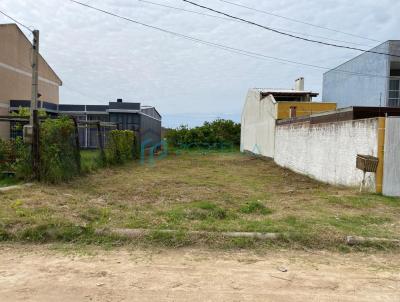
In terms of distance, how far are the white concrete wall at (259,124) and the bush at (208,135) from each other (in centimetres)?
550

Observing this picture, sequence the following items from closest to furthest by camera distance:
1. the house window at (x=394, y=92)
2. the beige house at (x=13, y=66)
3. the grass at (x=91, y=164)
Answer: the grass at (x=91, y=164)
the house window at (x=394, y=92)
the beige house at (x=13, y=66)

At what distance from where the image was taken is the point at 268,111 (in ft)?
82.0

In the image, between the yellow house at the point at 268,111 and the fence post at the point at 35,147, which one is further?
the yellow house at the point at 268,111

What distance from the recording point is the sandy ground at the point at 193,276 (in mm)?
3764

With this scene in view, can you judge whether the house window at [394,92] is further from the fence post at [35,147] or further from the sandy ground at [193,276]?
Result: the sandy ground at [193,276]

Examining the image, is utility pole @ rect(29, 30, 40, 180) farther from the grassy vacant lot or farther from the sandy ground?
the sandy ground

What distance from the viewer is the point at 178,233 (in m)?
5.59

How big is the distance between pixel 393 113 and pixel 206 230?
26.3ft

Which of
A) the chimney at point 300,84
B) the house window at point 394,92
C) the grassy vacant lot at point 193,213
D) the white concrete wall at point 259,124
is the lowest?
the grassy vacant lot at point 193,213

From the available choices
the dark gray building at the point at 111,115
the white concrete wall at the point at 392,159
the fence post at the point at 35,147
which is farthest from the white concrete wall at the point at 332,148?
the dark gray building at the point at 111,115

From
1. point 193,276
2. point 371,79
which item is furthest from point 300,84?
point 193,276

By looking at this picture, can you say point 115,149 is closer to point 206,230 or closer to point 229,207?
point 229,207

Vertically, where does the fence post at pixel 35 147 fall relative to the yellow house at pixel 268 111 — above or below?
below

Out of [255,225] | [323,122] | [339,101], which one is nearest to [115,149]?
[323,122]
